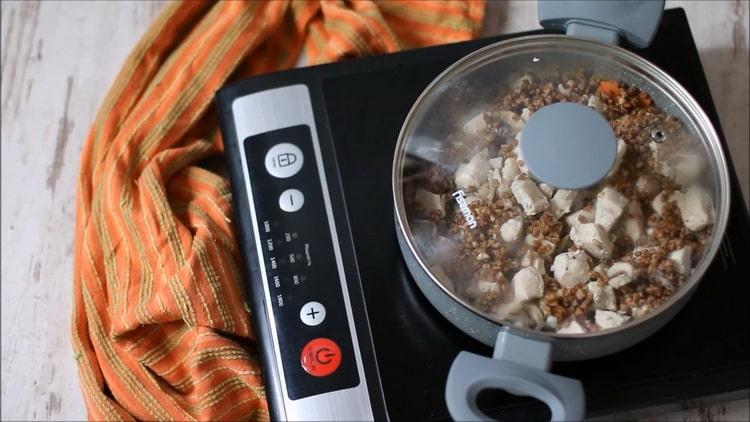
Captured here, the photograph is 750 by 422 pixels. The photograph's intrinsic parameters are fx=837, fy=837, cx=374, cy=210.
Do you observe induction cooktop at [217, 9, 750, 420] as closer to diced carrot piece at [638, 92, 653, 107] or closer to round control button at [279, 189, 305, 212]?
round control button at [279, 189, 305, 212]

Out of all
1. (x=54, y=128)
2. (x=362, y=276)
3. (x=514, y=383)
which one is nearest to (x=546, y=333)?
(x=514, y=383)

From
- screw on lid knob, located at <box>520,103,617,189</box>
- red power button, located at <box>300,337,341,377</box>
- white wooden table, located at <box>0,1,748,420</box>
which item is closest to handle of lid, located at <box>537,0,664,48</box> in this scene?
screw on lid knob, located at <box>520,103,617,189</box>

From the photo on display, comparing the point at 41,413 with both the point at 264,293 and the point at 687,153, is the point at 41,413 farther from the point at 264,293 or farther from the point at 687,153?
the point at 687,153

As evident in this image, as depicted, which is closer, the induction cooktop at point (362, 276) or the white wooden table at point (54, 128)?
the induction cooktop at point (362, 276)

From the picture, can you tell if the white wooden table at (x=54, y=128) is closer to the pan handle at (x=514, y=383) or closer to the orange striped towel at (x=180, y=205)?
the orange striped towel at (x=180, y=205)

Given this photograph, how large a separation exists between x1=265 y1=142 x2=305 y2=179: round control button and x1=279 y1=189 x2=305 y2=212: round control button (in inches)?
0.7

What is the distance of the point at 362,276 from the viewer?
0.70 meters

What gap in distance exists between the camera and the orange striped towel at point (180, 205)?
75 centimetres

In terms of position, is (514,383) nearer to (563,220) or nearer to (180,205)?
(563,220)

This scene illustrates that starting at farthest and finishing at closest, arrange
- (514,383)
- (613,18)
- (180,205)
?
(180,205) → (613,18) → (514,383)

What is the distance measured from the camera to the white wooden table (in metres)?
0.83

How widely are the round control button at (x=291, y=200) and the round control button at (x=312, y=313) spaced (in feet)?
0.28

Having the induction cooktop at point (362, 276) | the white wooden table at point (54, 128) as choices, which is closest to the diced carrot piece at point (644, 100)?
the induction cooktop at point (362, 276)

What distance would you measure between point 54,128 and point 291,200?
327 mm
